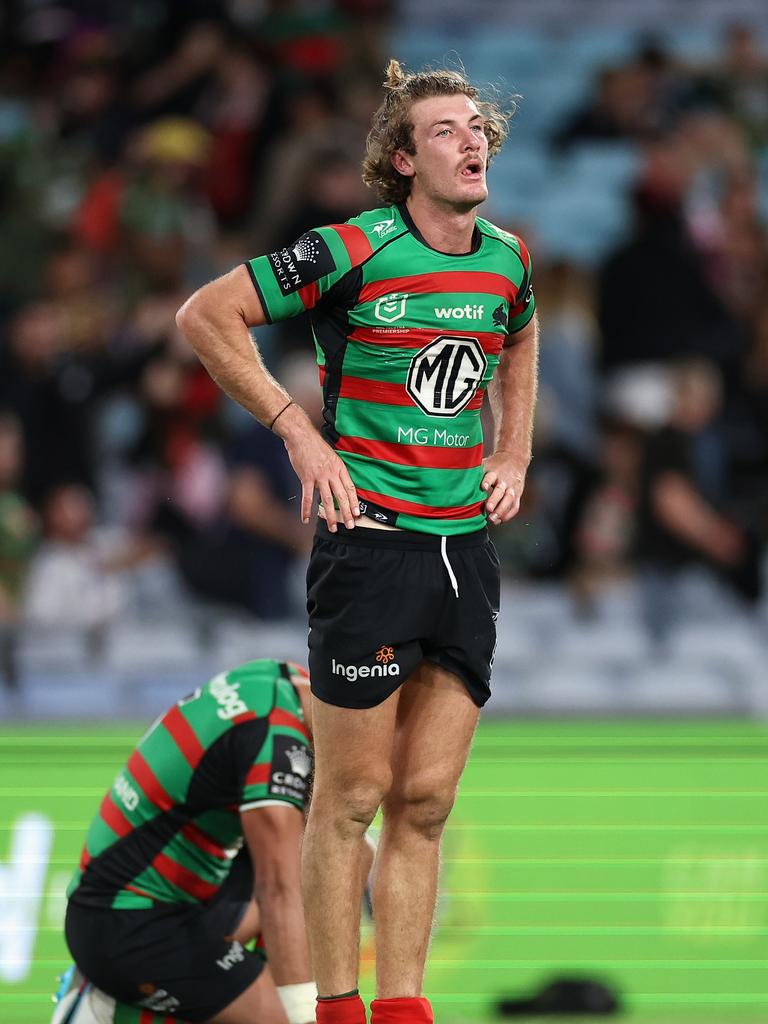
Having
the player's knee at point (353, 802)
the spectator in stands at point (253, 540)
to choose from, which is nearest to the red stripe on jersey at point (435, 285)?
the player's knee at point (353, 802)

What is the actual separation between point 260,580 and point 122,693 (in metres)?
1.02

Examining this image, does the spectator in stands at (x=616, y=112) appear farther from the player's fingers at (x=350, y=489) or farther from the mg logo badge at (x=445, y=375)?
the player's fingers at (x=350, y=489)

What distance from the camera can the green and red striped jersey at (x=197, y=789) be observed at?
432cm

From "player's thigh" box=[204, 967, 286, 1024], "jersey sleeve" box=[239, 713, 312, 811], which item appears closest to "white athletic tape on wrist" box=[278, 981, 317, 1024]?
"player's thigh" box=[204, 967, 286, 1024]

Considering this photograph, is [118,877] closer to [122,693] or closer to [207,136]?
[122,693]

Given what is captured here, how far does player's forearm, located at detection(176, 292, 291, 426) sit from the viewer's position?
11.8 feet

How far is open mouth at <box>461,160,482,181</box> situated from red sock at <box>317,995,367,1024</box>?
67.8 inches

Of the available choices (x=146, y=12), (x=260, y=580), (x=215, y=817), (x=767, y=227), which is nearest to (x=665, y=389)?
(x=767, y=227)

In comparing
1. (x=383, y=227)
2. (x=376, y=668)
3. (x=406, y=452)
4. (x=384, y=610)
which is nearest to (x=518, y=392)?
(x=406, y=452)

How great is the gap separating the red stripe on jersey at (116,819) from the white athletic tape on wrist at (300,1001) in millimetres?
628

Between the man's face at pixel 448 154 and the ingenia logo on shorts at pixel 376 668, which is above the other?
the man's face at pixel 448 154

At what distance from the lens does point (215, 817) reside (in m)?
4.55

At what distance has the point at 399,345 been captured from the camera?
12.1ft

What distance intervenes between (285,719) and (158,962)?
74cm
